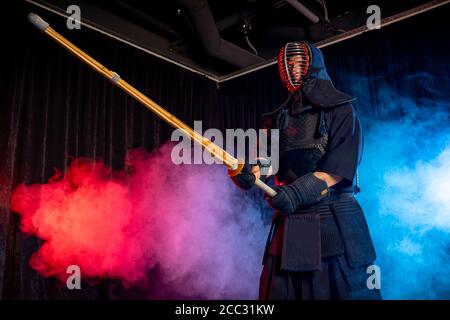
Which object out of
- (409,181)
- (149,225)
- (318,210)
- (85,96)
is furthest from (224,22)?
(318,210)

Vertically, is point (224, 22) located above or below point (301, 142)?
above

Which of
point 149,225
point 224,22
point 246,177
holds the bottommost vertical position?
point 149,225

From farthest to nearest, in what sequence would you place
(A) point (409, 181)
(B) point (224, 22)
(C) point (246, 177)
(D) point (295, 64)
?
1. (B) point (224, 22)
2. (A) point (409, 181)
3. (D) point (295, 64)
4. (C) point (246, 177)

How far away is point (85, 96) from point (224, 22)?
230cm

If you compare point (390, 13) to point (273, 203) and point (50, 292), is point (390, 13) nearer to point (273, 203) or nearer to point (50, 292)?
point (273, 203)

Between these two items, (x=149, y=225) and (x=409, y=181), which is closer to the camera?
(x=409, y=181)

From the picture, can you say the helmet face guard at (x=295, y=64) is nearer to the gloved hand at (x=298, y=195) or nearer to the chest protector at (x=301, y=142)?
the chest protector at (x=301, y=142)

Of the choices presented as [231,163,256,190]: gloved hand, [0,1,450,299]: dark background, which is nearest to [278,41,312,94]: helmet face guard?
[231,163,256,190]: gloved hand

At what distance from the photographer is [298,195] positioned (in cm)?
158

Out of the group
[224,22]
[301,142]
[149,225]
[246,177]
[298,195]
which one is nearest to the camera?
[298,195]

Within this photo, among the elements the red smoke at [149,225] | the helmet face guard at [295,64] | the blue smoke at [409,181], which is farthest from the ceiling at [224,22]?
the helmet face guard at [295,64]

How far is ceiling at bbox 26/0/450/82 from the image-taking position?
4.06m

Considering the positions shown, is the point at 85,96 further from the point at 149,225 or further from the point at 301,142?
the point at 301,142
